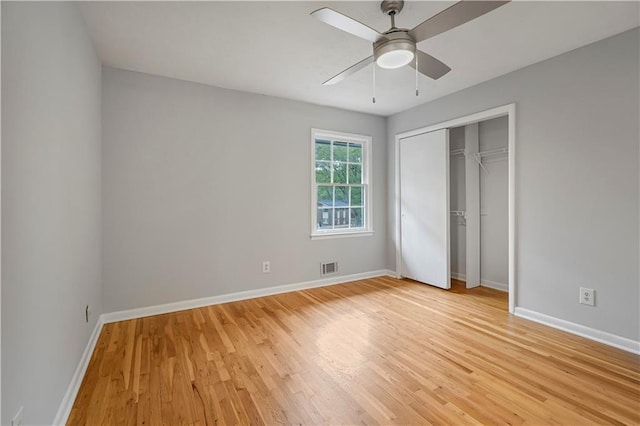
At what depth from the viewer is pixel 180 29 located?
2.22 m

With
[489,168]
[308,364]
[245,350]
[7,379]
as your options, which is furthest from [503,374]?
[489,168]

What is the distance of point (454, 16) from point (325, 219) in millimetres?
2933

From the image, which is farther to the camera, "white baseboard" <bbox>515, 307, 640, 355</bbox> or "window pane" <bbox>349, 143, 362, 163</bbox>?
"window pane" <bbox>349, 143, 362, 163</bbox>

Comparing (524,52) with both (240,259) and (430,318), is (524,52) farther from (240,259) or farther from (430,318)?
(240,259)

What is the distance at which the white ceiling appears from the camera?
2002mm

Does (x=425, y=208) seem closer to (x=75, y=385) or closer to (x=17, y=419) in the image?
(x=75, y=385)

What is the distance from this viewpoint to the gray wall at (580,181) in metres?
2.31

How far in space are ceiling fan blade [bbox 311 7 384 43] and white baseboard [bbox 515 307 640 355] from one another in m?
2.91

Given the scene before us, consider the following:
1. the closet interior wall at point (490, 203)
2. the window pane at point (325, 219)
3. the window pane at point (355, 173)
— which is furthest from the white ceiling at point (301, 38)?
the window pane at point (325, 219)

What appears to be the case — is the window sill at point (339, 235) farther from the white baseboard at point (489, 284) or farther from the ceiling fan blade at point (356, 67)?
the ceiling fan blade at point (356, 67)

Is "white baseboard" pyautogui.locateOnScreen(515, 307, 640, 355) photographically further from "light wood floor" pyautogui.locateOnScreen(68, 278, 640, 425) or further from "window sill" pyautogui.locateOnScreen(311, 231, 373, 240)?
"window sill" pyautogui.locateOnScreen(311, 231, 373, 240)

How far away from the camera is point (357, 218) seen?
448 centimetres

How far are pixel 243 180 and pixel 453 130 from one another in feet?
10.3

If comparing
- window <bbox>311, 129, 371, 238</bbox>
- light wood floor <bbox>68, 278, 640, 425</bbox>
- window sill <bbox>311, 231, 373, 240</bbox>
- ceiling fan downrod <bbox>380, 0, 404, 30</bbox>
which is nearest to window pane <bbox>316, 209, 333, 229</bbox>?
window <bbox>311, 129, 371, 238</bbox>
